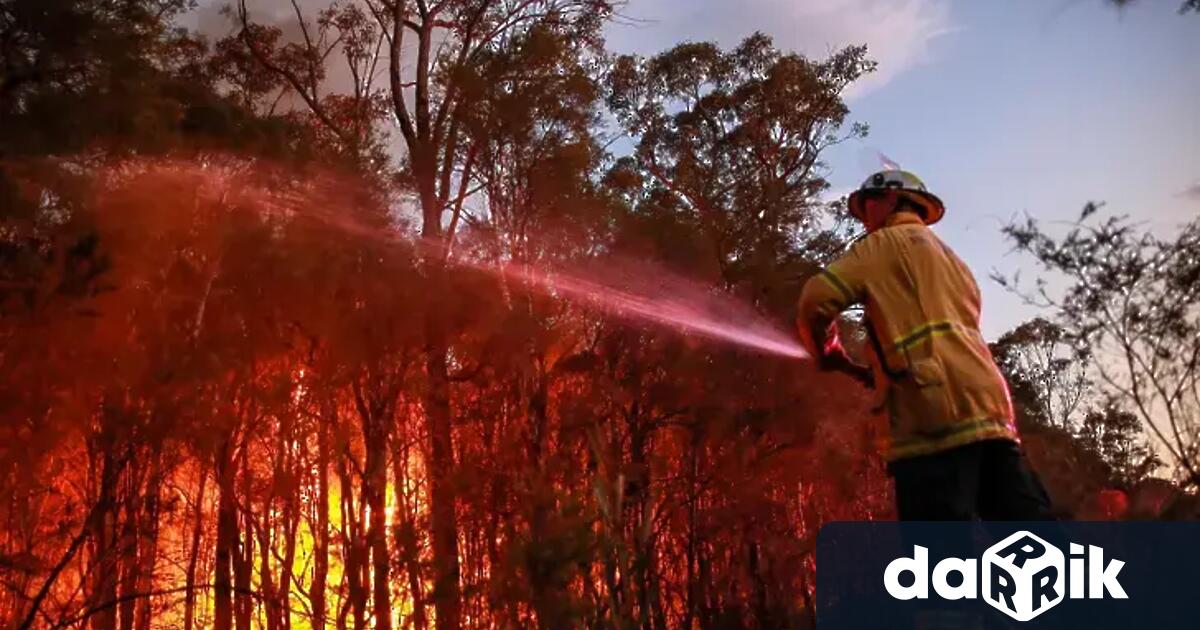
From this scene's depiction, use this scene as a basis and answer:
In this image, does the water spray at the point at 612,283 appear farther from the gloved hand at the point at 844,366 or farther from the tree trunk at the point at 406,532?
the gloved hand at the point at 844,366

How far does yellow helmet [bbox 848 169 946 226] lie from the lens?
354 centimetres

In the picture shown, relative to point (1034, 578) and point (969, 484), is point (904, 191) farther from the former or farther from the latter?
point (1034, 578)

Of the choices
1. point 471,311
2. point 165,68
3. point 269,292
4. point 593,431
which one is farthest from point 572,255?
point 165,68

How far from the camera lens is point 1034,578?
3.48 m

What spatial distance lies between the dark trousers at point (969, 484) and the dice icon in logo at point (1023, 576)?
5.8 inches

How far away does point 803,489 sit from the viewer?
1009 centimetres

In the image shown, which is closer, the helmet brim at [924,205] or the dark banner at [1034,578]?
the dark banner at [1034,578]

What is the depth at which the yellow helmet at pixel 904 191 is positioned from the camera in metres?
3.54

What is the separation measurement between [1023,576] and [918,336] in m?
0.91

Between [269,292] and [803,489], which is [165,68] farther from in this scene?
[803,489]

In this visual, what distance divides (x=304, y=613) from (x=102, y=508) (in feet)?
6.53

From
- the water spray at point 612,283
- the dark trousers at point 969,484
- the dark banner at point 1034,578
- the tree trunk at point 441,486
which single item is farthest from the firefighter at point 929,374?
the water spray at point 612,283

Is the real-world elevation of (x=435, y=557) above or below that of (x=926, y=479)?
above

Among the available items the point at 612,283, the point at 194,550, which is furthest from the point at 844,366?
the point at 194,550
